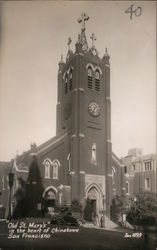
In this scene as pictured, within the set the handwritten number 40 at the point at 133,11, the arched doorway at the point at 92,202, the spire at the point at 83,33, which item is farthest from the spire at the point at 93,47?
the arched doorway at the point at 92,202

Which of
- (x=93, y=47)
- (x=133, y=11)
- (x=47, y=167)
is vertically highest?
(x=133, y=11)

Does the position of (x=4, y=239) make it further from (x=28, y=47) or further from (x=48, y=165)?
(x=28, y=47)

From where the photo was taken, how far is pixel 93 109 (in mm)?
9930

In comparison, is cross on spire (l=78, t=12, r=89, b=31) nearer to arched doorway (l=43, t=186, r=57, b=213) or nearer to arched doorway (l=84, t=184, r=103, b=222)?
arched doorway (l=43, t=186, r=57, b=213)

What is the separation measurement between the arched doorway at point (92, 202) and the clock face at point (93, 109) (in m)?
1.86

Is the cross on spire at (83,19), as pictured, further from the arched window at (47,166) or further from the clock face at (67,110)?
the arched window at (47,166)

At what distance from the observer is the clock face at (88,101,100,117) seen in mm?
9589

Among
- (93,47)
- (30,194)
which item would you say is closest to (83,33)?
(93,47)

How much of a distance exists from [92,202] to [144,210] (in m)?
1.27

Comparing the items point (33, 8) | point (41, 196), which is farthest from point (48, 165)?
point (33, 8)

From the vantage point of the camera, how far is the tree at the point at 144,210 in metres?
8.67

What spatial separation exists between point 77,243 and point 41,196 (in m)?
1.28

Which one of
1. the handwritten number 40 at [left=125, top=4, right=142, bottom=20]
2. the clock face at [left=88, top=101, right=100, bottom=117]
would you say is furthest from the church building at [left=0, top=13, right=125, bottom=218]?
the handwritten number 40 at [left=125, top=4, right=142, bottom=20]

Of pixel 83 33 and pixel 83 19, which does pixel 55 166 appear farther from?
pixel 83 19
